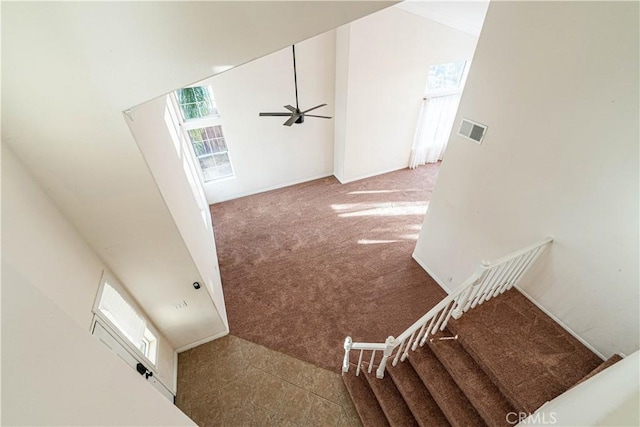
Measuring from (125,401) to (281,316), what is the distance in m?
2.78

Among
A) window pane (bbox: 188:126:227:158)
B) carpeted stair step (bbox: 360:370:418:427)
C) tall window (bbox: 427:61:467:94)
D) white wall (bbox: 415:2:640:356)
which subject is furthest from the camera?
tall window (bbox: 427:61:467:94)

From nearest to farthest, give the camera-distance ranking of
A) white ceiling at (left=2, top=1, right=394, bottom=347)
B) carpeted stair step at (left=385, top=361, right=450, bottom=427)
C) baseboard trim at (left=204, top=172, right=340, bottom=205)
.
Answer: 1. white ceiling at (left=2, top=1, right=394, bottom=347)
2. carpeted stair step at (left=385, top=361, right=450, bottom=427)
3. baseboard trim at (left=204, top=172, right=340, bottom=205)

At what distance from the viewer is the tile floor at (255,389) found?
291 centimetres

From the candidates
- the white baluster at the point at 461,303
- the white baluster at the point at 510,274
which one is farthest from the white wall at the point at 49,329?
the white baluster at the point at 510,274

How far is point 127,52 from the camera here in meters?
1.36

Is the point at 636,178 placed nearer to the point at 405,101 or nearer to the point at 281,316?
the point at 281,316

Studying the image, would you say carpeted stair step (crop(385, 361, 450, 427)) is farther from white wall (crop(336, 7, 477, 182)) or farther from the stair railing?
white wall (crop(336, 7, 477, 182))

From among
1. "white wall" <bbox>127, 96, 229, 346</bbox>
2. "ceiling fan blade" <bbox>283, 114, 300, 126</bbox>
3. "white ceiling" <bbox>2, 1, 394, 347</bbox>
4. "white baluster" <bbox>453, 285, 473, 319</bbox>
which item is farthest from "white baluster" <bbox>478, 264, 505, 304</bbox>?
"ceiling fan blade" <bbox>283, 114, 300, 126</bbox>

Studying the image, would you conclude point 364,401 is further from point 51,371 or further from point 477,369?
point 51,371

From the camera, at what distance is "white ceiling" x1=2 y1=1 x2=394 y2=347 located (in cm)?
127

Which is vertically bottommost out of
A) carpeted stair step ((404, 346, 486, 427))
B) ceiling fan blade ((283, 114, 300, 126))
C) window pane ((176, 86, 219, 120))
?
carpeted stair step ((404, 346, 486, 427))

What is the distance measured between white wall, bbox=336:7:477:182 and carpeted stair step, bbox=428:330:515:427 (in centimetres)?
440

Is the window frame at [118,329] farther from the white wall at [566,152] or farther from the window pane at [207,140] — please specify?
the white wall at [566,152]

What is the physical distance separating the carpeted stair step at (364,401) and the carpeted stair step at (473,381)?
0.88 m
